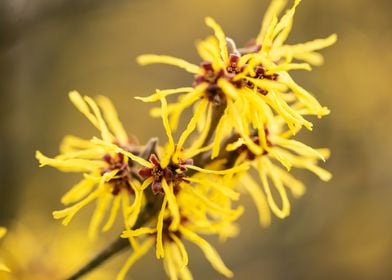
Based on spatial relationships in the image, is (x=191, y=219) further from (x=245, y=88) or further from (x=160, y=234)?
(x=245, y=88)

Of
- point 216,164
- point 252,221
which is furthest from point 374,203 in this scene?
point 216,164

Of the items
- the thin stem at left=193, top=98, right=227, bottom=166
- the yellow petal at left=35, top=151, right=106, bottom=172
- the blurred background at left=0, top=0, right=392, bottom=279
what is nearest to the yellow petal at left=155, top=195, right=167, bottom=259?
the thin stem at left=193, top=98, right=227, bottom=166

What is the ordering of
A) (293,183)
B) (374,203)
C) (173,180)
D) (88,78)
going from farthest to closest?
(88,78) → (374,203) → (293,183) → (173,180)

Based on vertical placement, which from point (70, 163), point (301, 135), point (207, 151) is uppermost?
point (70, 163)

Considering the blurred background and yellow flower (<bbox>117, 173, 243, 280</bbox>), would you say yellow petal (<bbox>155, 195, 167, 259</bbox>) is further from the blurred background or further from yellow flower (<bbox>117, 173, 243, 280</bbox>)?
the blurred background

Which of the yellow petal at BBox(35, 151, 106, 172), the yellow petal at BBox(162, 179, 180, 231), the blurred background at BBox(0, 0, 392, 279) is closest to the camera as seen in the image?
the yellow petal at BBox(162, 179, 180, 231)

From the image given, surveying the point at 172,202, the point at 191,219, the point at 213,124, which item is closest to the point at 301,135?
the point at 191,219

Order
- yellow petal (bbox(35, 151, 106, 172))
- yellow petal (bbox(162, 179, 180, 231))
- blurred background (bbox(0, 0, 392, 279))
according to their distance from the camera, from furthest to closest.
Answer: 1. blurred background (bbox(0, 0, 392, 279))
2. yellow petal (bbox(35, 151, 106, 172))
3. yellow petal (bbox(162, 179, 180, 231))

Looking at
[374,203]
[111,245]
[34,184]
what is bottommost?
[374,203]

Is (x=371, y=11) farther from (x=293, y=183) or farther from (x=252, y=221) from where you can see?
(x=293, y=183)
